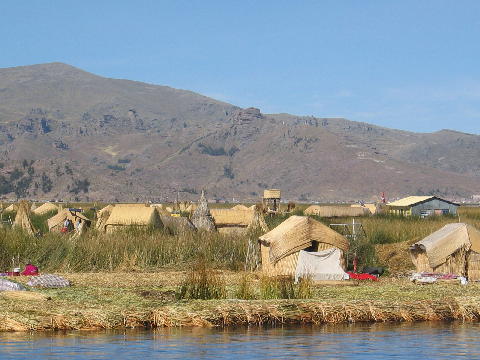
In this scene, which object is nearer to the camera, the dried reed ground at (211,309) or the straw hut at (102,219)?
the dried reed ground at (211,309)

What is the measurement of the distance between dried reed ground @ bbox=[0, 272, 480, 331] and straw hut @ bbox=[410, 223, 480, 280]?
13.7ft

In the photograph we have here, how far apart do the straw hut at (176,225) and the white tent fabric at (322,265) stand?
891 cm

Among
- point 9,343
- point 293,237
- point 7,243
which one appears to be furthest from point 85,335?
point 7,243

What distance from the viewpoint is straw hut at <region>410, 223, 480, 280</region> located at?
912 inches

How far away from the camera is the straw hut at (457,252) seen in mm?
23156

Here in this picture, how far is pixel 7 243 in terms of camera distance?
24828mm

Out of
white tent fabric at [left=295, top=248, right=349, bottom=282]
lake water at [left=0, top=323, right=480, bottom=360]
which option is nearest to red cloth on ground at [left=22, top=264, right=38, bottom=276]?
white tent fabric at [left=295, top=248, right=349, bottom=282]

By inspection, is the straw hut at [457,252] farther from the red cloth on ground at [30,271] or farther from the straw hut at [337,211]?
the straw hut at [337,211]

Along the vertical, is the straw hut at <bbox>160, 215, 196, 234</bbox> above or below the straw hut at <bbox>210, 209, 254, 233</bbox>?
below

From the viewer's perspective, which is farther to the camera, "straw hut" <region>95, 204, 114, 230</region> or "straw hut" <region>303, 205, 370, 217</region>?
"straw hut" <region>303, 205, 370, 217</region>

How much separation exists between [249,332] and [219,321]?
68cm

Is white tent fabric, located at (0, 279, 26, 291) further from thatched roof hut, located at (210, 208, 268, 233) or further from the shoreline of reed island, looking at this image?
thatched roof hut, located at (210, 208, 268, 233)

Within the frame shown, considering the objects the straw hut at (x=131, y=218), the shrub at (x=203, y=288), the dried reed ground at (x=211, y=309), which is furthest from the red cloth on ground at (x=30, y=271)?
the straw hut at (x=131, y=218)

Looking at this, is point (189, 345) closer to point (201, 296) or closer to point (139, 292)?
point (201, 296)
